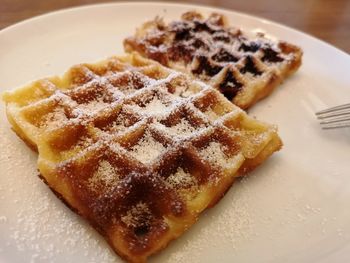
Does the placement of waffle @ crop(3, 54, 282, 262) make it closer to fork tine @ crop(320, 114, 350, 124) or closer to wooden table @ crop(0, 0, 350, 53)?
fork tine @ crop(320, 114, 350, 124)

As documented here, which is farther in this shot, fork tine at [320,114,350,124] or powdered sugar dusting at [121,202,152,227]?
fork tine at [320,114,350,124]

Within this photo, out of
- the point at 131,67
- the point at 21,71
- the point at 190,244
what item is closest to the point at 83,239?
the point at 190,244

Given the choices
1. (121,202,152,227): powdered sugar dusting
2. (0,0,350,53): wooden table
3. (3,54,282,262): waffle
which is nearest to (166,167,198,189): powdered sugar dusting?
(3,54,282,262): waffle

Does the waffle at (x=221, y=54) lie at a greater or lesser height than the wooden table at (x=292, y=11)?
greater

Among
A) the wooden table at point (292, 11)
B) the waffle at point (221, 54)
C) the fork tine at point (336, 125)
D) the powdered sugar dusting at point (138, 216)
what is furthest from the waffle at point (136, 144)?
the wooden table at point (292, 11)

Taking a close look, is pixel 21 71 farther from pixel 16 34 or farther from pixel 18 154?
pixel 18 154

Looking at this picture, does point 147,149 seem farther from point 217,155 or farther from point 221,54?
point 221,54

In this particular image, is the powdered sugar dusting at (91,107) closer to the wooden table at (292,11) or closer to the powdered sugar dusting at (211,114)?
the powdered sugar dusting at (211,114)
